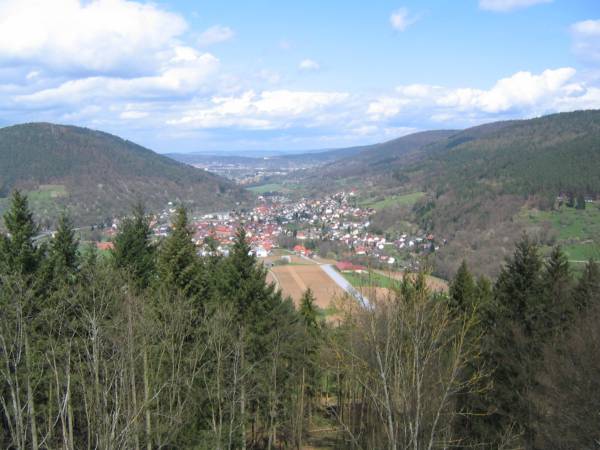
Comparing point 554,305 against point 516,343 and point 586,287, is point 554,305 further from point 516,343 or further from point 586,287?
point 586,287

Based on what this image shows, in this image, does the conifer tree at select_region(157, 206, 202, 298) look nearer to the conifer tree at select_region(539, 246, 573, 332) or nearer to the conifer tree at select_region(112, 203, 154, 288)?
the conifer tree at select_region(112, 203, 154, 288)

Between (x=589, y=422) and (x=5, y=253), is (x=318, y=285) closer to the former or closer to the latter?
(x=5, y=253)

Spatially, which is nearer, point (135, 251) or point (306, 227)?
point (135, 251)

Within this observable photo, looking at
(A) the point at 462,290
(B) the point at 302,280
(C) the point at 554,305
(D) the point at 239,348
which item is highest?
(D) the point at 239,348

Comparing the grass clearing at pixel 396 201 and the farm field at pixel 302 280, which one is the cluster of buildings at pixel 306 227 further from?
the farm field at pixel 302 280

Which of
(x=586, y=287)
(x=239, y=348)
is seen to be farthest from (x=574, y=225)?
(x=239, y=348)

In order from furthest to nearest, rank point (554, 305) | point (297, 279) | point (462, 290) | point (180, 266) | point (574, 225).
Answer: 1. point (574, 225)
2. point (297, 279)
3. point (462, 290)
4. point (180, 266)
5. point (554, 305)

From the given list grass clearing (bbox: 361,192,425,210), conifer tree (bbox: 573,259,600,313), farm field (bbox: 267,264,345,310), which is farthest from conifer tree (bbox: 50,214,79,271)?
grass clearing (bbox: 361,192,425,210)
